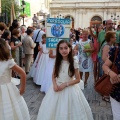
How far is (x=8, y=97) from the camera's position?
12.5ft

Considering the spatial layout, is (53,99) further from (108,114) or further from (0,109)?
(108,114)

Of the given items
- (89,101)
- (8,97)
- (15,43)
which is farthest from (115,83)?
(15,43)

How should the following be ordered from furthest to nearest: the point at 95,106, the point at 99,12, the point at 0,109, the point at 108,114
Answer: the point at 99,12 → the point at 95,106 → the point at 108,114 → the point at 0,109

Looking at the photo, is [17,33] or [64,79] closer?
[64,79]

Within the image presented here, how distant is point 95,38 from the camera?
8555 mm

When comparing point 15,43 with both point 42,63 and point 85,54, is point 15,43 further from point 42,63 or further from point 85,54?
point 85,54

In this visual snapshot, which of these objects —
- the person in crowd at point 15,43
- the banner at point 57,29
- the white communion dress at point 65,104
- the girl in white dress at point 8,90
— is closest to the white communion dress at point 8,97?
the girl in white dress at point 8,90

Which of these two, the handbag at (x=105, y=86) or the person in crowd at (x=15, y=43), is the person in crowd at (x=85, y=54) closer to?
the person in crowd at (x=15, y=43)

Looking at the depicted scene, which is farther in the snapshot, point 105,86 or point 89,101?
point 89,101

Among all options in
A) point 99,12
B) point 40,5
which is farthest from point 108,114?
point 99,12

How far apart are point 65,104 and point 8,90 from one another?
0.92 meters

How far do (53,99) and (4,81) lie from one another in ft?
2.92

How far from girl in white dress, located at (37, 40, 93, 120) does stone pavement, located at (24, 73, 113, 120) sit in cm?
123

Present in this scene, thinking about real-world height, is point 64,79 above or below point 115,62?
below
